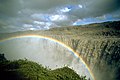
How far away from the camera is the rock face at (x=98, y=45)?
38.2 m

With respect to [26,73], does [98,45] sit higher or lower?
higher

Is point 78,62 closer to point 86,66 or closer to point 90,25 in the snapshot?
point 86,66

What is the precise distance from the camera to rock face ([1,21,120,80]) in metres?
38.2

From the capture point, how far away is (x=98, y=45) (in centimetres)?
4391

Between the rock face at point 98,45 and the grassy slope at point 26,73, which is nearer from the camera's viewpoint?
the grassy slope at point 26,73

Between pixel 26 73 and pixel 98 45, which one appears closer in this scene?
pixel 26 73

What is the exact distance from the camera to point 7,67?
4570 mm

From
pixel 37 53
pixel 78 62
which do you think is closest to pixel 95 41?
pixel 78 62

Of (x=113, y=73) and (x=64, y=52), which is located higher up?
(x=64, y=52)

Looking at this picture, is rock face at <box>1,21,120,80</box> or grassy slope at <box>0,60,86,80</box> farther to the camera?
rock face at <box>1,21,120,80</box>

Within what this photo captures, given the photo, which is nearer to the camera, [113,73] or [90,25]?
[113,73]

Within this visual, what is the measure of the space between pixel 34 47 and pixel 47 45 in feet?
25.1

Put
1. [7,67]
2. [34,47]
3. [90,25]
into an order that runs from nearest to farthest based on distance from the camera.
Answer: [7,67] < [90,25] < [34,47]

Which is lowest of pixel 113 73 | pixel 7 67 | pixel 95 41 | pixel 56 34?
pixel 113 73
